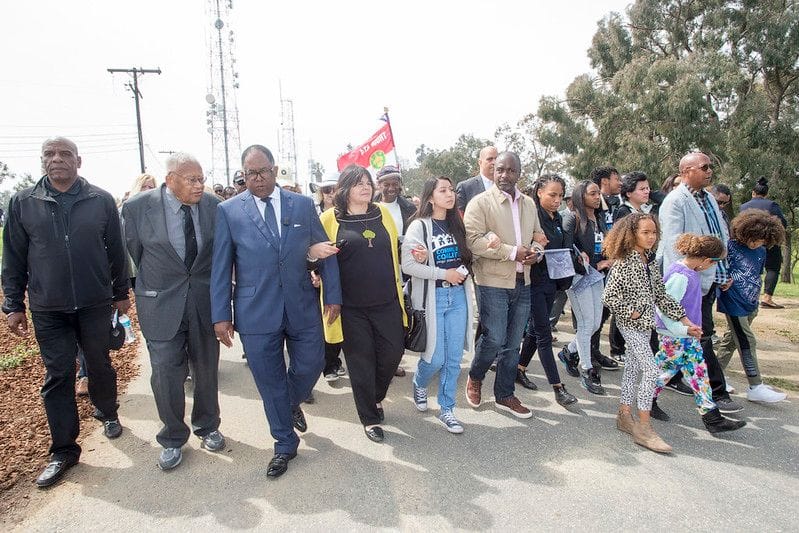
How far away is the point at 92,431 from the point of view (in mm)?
3926

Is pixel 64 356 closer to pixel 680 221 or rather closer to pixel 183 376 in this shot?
pixel 183 376

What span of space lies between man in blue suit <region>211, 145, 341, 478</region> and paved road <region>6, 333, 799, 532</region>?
398 millimetres

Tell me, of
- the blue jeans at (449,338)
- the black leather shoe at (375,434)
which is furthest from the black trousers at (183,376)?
the blue jeans at (449,338)

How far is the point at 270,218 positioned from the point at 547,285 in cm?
254

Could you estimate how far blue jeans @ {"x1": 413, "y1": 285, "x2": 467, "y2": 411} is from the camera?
154 inches

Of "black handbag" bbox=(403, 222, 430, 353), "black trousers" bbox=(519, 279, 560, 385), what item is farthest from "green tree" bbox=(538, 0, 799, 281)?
"black handbag" bbox=(403, 222, 430, 353)

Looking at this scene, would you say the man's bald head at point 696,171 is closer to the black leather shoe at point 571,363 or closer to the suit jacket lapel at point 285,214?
the black leather shoe at point 571,363

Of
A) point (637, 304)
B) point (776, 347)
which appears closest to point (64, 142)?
point (637, 304)

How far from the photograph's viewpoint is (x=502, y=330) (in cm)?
404

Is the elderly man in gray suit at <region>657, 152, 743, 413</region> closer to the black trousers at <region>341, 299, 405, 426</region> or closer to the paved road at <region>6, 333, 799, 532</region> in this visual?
the paved road at <region>6, 333, 799, 532</region>

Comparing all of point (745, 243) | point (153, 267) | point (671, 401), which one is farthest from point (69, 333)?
point (745, 243)

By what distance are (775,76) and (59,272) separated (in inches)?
951

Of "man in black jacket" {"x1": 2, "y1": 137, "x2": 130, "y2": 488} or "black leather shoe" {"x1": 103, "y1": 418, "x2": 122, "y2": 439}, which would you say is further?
"black leather shoe" {"x1": 103, "y1": 418, "x2": 122, "y2": 439}

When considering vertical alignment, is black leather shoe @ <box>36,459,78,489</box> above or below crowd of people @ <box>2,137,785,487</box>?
below
